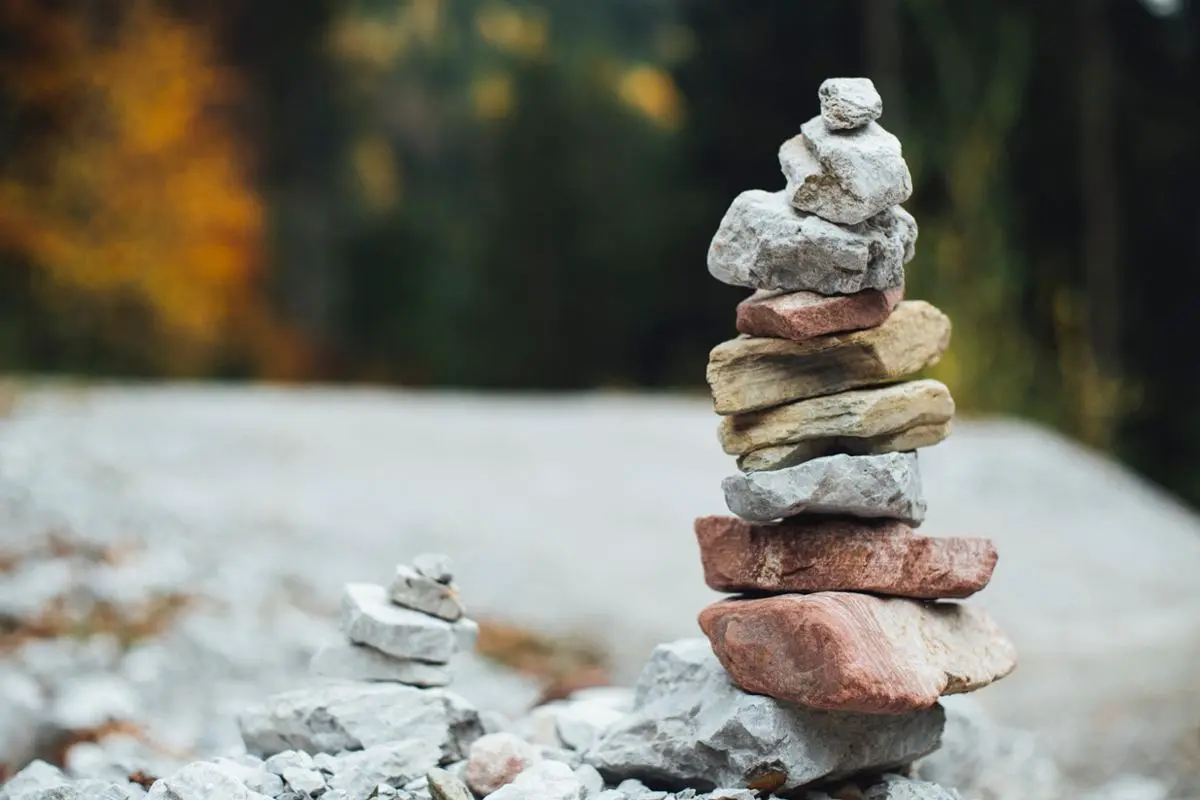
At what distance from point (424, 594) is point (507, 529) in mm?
5052

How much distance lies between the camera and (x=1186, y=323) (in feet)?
46.2

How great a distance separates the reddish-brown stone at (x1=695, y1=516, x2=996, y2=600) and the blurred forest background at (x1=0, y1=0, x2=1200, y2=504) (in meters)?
8.91

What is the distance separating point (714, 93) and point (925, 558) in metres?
13.5

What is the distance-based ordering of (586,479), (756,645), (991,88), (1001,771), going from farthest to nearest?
(991,88)
(586,479)
(1001,771)
(756,645)

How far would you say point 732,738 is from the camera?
367 cm

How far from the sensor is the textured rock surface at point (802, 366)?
3705 millimetres

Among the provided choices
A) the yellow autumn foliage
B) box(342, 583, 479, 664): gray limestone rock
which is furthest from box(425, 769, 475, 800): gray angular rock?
the yellow autumn foliage

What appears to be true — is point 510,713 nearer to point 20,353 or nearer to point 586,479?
point 586,479

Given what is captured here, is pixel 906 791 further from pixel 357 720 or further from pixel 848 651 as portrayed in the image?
pixel 357 720

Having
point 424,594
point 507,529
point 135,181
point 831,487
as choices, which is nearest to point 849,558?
point 831,487

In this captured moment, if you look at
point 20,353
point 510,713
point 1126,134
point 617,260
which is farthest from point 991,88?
point 20,353

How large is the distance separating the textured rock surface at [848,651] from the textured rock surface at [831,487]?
0.25m

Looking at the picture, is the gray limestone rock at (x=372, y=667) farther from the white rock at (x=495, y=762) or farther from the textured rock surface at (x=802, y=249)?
the textured rock surface at (x=802, y=249)

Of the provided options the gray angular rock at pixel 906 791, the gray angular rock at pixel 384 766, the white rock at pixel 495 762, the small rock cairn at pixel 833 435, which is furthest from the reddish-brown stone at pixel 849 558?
the gray angular rock at pixel 384 766
